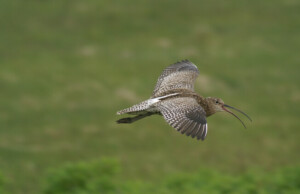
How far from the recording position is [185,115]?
13.6 m

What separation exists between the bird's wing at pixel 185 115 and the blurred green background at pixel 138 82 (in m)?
9.93

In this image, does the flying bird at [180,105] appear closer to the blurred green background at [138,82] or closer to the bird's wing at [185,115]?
the bird's wing at [185,115]

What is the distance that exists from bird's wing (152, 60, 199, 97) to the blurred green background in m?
7.77

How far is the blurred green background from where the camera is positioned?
A: 3547 cm

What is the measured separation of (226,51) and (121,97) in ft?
39.8

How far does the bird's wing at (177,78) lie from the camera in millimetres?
15797

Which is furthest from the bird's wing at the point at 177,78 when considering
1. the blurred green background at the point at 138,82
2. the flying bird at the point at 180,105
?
the blurred green background at the point at 138,82

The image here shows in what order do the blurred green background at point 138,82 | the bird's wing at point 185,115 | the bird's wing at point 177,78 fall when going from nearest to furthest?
1. the bird's wing at point 185,115
2. the bird's wing at point 177,78
3. the blurred green background at point 138,82

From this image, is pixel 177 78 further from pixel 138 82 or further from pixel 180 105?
pixel 138 82

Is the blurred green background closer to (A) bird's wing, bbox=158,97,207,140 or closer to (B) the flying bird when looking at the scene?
(B) the flying bird

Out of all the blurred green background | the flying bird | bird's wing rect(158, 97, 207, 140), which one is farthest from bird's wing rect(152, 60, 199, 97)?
the blurred green background

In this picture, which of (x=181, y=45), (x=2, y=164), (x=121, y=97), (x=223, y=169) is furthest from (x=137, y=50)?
(x=2, y=164)

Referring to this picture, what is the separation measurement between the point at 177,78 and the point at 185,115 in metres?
2.66

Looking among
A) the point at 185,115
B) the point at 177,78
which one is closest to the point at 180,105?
the point at 185,115
